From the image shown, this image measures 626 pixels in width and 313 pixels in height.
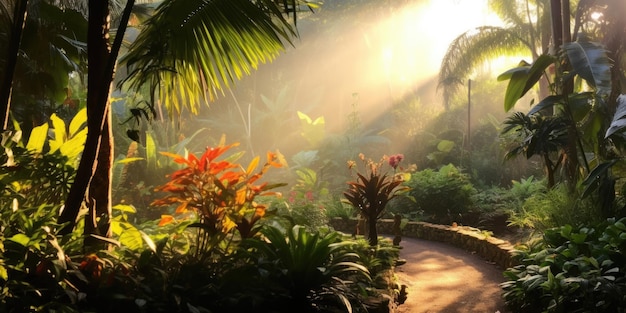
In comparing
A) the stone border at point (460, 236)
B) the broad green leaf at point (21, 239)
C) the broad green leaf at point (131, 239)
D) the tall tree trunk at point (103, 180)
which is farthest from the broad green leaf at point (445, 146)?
the broad green leaf at point (21, 239)

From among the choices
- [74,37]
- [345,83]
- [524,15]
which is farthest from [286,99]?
[74,37]

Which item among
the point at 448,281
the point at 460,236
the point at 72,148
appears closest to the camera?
the point at 72,148

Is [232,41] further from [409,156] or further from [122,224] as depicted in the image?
[409,156]

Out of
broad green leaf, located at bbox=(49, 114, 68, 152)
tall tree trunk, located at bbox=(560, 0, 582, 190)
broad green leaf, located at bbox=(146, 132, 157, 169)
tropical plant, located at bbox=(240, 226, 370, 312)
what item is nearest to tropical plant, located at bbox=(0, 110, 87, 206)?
broad green leaf, located at bbox=(49, 114, 68, 152)

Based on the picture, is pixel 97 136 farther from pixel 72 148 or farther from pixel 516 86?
pixel 516 86

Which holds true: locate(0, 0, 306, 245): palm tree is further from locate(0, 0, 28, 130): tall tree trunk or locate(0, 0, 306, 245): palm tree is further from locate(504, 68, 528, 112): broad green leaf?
locate(504, 68, 528, 112): broad green leaf

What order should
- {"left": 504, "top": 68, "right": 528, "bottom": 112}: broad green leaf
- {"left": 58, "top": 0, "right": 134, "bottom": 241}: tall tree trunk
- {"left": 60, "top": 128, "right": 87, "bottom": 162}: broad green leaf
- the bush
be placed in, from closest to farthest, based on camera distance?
{"left": 58, "top": 0, "right": 134, "bottom": 241}: tall tree trunk < {"left": 60, "top": 128, "right": 87, "bottom": 162}: broad green leaf < {"left": 504, "top": 68, "right": 528, "bottom": 112}: broad green leaf < the bush

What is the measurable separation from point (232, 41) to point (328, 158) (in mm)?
16238

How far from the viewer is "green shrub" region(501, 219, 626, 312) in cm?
375

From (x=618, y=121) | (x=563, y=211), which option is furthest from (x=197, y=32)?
(x=563, y=211)

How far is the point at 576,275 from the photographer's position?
4211 mm

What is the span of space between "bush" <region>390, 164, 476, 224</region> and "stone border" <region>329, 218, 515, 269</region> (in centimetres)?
99

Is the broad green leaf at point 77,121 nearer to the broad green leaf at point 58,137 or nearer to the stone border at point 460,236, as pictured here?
the broad green leaf at point 58,137

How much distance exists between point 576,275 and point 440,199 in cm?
649
